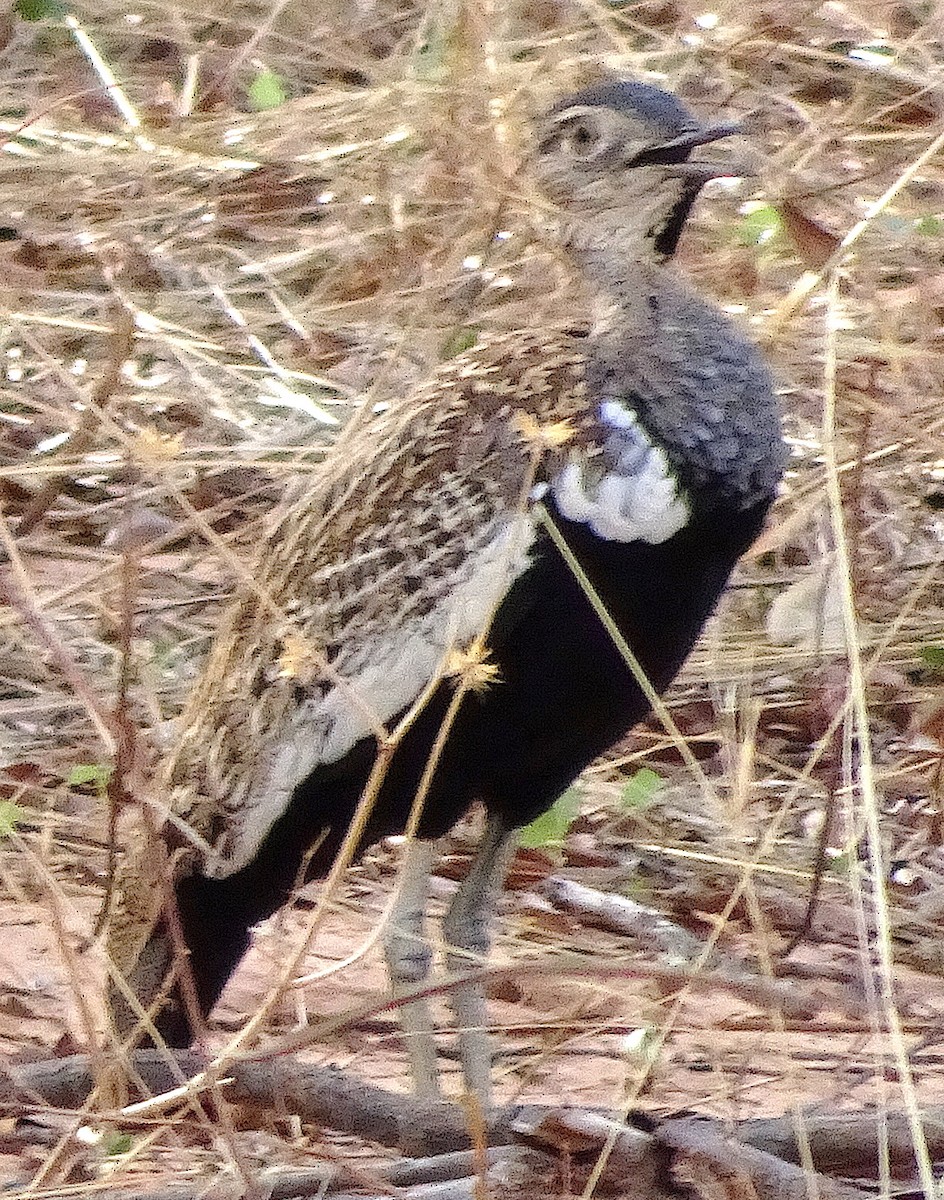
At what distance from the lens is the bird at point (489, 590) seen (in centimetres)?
219

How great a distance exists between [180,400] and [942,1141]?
2497 millimetres

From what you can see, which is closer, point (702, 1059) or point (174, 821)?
point (174, 821)

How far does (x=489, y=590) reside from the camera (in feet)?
7.21

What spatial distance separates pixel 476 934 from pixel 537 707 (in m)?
0.41

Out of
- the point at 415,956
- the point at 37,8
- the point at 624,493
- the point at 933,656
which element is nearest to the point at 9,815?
the point at 415,956

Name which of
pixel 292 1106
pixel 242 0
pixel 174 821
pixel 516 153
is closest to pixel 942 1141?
pixel 292 1106

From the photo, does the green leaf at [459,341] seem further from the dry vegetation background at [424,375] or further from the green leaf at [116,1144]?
the green leaf at [116,1144]

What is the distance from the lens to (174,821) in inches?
92.4

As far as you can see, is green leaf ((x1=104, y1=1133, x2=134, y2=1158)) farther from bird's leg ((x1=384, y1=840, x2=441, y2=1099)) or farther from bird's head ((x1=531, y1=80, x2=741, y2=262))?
bird's head ((x1=531, y1=80, x2=741, y2=262))

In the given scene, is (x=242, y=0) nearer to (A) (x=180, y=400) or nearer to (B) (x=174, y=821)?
(A) (x=180, y=400)

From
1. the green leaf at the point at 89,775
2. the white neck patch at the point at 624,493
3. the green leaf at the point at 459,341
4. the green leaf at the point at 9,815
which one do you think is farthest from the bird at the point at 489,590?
the green leaf at the point at 459,341

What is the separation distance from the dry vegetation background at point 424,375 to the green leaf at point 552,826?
90 mm

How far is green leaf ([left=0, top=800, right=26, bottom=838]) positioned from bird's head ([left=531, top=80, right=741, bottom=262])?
1083mm

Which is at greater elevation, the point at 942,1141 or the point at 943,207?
the point at 943,207
